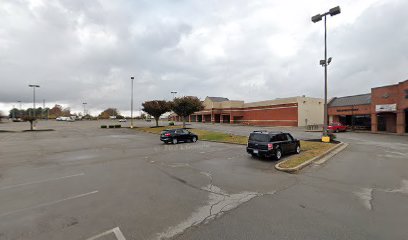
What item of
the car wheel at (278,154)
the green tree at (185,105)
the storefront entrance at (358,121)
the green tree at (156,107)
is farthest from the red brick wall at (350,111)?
the car wheel at (278,154)

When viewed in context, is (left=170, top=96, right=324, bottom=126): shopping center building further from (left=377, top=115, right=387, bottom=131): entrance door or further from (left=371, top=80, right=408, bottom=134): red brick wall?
(left=377, top=115, right=387, bottom=131): entrance door

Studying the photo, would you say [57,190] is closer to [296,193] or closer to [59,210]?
[59,210]

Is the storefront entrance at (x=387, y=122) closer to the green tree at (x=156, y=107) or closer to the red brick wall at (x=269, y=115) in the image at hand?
the red brick wall at (x=269, y=115)

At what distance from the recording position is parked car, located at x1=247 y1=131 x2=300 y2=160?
40.2 feet

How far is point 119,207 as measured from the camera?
5793 millimetres

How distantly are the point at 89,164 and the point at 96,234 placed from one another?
8224mm

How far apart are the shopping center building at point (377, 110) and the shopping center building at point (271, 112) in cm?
506

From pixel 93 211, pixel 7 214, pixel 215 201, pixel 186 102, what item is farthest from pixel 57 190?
pixel 186 102

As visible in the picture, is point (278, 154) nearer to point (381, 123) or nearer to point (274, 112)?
point (381, 123)

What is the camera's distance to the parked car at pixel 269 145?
12266 millimetres

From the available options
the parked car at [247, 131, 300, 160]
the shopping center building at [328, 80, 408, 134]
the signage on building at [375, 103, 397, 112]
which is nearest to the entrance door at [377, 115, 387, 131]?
the shopping center building at [328, 80, 408, 134]

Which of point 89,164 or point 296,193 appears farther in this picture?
point 89,164

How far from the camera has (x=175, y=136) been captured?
22.0 metres

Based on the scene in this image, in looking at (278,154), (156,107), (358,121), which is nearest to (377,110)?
(358,121)
